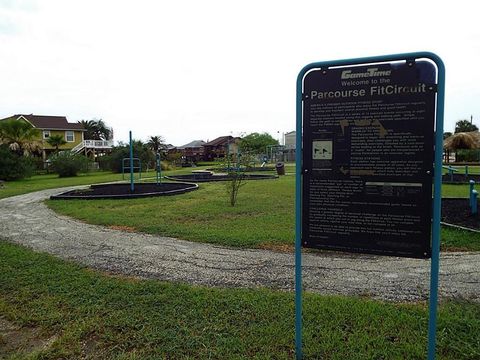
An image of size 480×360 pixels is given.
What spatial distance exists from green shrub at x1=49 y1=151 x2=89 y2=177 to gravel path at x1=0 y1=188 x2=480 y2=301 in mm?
25718

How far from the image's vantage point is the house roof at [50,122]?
4794cm

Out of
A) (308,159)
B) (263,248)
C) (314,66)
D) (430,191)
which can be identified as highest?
(314,66)

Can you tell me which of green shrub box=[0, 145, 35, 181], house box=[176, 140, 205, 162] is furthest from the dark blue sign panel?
house box=[176, 140, 205, 162]

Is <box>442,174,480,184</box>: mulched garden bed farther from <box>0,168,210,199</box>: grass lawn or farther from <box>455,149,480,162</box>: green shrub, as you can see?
<box>455,149,480,162</box>: green shrub

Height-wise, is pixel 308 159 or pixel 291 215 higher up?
pixel 308 159

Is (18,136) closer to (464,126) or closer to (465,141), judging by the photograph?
(465,141)

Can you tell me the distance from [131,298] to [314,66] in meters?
3.07

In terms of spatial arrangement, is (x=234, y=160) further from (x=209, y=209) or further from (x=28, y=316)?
(x=28, y=316)

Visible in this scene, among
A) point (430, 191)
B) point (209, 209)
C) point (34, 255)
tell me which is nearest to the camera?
point (430, 191)

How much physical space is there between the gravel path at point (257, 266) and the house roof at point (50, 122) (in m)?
47.4

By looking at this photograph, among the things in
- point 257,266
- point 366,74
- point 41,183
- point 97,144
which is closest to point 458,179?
point 257,266

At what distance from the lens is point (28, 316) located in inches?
136

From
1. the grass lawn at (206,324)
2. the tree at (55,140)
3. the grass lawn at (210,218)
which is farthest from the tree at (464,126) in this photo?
the grass lawn at (206,324)

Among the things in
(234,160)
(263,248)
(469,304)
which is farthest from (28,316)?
(234,160)
